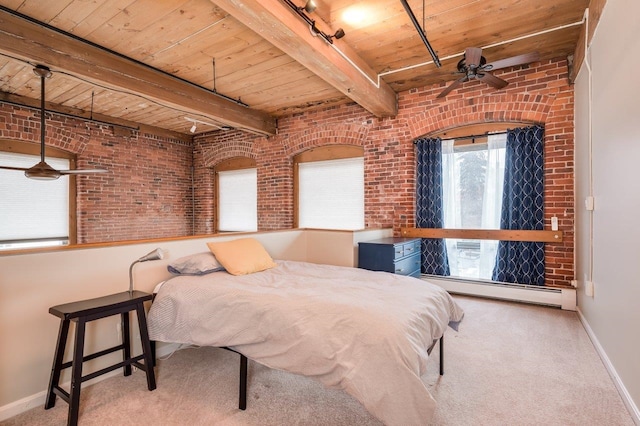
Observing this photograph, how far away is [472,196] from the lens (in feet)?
14.7

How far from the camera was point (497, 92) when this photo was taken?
4.15 meters

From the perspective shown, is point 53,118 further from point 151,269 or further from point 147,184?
point 151,269

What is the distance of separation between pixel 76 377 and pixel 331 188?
4.28m

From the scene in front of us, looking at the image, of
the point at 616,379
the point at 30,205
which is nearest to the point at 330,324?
the point at 616,379

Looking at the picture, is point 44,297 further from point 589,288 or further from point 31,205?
point 589,288

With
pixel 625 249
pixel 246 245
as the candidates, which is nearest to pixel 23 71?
pixel 246 245

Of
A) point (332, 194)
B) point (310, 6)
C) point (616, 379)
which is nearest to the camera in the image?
point (616, 379)

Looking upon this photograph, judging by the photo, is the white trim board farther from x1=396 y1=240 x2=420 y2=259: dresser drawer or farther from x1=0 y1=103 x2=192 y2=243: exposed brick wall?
x1=0 y1=103 x2=192 y2=243: exposed brick wall

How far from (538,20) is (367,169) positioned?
2666mm

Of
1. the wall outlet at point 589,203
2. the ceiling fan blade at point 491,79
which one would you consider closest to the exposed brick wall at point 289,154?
the ceiling fan blade at point 491,79

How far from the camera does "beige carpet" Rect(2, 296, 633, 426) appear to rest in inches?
74.6

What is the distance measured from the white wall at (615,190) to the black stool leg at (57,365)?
11.0ft

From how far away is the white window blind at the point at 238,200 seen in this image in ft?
21.3

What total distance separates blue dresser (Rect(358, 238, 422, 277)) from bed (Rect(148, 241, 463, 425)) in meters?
1.14
